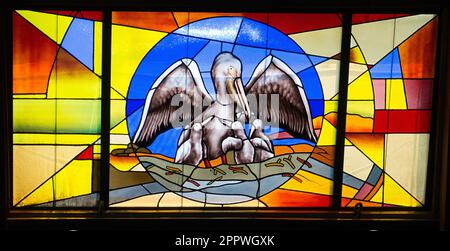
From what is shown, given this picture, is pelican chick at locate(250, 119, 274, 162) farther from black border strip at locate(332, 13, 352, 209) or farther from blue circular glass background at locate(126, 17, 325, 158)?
black border strip at locate(332, 13, 352, 209)

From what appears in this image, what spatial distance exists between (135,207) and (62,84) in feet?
3.45

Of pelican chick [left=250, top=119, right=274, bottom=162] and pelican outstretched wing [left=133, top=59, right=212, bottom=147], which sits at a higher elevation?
pelican outstretched wing [left=133, top=59, right=212, bottom=147]

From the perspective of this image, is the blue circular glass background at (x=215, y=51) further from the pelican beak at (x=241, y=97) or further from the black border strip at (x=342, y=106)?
the black border strip at (x=342, y=106)

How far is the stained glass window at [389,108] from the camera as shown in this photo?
4.04 m

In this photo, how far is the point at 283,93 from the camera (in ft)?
13.3

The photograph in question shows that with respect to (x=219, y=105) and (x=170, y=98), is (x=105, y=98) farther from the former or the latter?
(x=219, y=105)

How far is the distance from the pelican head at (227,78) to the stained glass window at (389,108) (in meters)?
0.83

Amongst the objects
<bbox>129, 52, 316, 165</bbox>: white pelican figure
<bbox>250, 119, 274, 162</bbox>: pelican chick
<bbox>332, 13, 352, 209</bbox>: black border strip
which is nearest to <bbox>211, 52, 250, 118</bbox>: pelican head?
<bbox>129, 52, 316, 165</bbox>: white pelican figure

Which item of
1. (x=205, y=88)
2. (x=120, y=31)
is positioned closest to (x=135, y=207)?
(x=205, y=88)

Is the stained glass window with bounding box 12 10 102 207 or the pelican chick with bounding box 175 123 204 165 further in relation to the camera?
the pelican chick with bounding box 175 123 204 165

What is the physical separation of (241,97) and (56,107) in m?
1.35

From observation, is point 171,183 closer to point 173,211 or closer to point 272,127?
point 173,211

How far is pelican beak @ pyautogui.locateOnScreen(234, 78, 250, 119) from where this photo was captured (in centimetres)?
404

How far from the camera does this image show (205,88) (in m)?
4.04
